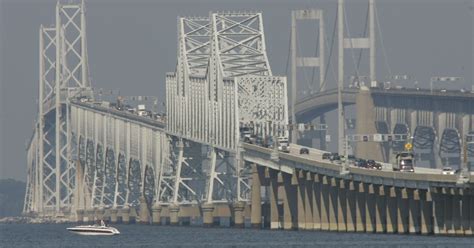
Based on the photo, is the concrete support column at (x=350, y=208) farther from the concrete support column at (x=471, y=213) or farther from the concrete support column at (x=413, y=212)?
the concrete support column at (x=471, y=213)

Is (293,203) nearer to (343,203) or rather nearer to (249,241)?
(343,203)

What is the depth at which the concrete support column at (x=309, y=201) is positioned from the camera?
187875 mm

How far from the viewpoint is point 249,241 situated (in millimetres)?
166750

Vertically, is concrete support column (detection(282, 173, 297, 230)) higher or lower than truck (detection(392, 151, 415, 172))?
lower

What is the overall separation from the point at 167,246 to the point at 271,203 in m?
34.4

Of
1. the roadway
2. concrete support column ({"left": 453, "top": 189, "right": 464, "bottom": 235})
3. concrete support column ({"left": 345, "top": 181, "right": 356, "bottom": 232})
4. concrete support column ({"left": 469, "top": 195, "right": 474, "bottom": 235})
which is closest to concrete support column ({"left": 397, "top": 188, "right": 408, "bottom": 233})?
the roadway

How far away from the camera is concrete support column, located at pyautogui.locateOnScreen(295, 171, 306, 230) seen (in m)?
190

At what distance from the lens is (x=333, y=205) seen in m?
183

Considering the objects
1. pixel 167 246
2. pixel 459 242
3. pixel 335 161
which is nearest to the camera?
pixel 459 242

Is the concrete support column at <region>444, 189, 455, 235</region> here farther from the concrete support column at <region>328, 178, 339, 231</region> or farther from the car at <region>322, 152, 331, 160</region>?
the car at <region>322, 152, 331, 160</region>

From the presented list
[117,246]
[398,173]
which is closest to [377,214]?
[398,173]

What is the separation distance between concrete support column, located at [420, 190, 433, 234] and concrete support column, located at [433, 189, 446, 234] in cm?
125

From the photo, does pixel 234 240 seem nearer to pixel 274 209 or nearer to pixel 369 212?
pixel 369 212

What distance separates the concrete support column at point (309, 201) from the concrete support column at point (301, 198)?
0.42m
